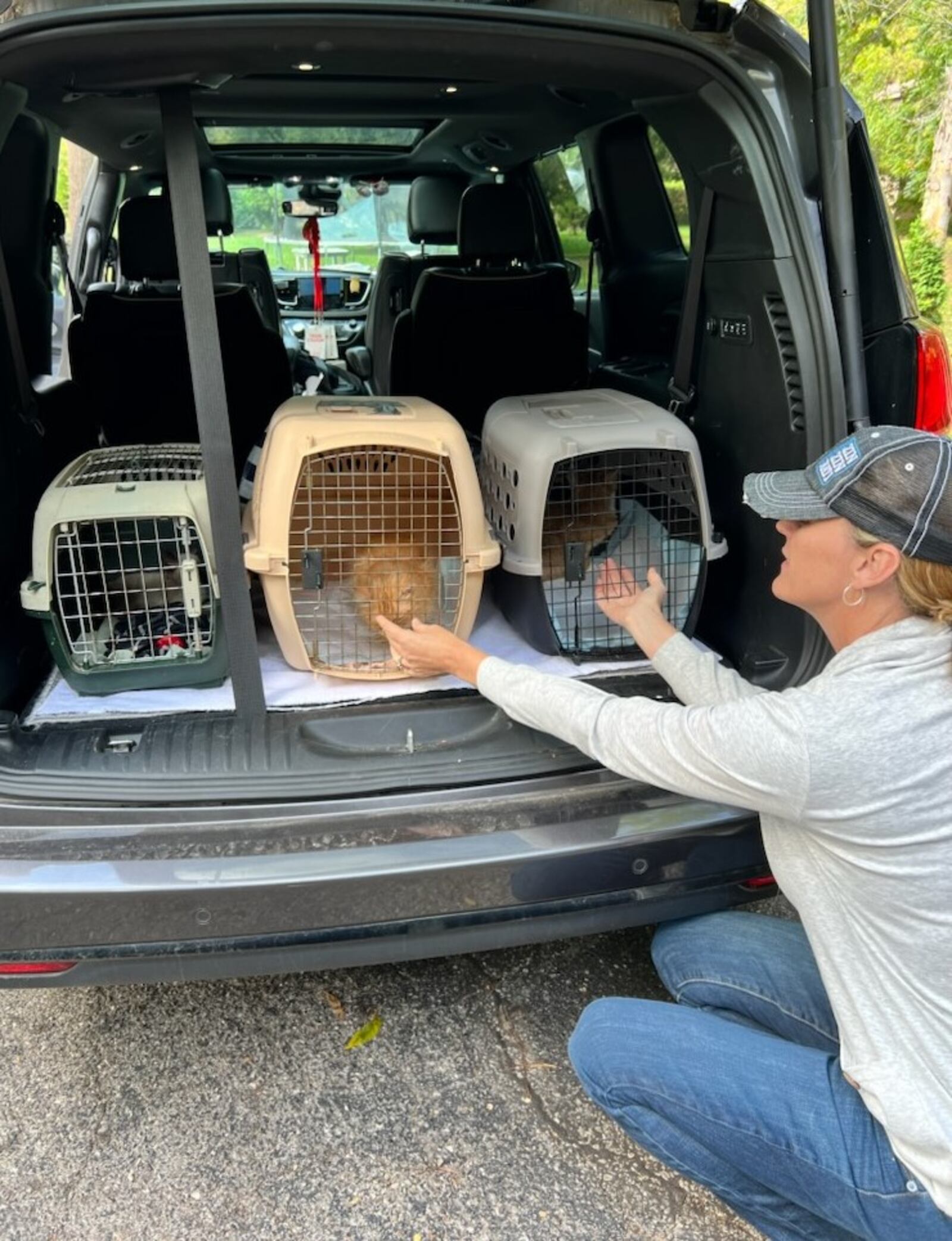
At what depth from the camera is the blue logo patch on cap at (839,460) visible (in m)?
1.40

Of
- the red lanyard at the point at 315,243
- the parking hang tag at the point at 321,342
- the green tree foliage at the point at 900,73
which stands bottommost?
the parking hang tag at the point at 321,342

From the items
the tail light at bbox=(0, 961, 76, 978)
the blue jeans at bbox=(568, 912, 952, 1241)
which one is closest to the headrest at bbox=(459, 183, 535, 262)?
the blue jeans at bbox=(568, 912, 952, 1241)

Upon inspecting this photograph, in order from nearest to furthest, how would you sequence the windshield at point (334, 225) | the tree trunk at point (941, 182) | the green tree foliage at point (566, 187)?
the green tree foliage at point (566, 187) → the windshield at point (334, 225) → the tree trunk at point (941, 182)

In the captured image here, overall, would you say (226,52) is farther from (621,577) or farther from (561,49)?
(621,577)

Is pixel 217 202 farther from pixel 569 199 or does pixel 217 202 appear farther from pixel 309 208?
pixel 569 199

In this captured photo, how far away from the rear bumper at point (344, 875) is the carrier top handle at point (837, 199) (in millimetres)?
848

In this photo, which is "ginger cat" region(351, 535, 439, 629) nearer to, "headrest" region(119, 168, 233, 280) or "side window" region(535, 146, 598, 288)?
"headrest" region(119, 168, 233, 280)

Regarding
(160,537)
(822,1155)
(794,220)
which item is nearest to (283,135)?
(160,537)

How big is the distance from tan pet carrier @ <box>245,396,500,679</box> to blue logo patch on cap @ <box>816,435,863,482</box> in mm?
786

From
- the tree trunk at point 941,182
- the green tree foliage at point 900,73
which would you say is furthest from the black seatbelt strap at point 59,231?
the tree trunk at point 941,182

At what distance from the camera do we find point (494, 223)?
151 inches

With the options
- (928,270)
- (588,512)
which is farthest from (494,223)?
(928,270)

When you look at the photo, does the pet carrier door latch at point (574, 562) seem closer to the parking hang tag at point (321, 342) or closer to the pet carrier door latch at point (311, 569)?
the pet carrier door latch at point (311, 569)

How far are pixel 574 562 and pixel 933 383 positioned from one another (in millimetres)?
813
